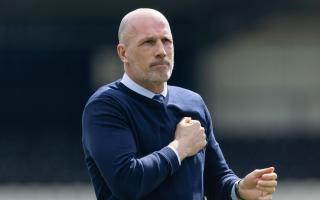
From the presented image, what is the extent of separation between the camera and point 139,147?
143 inches

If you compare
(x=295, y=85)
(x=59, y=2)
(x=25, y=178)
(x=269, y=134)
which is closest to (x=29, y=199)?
(x=25, y=178)

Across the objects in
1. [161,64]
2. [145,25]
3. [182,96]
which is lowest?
[182,96]

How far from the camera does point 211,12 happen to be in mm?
16531

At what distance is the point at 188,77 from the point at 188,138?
49.0 ft

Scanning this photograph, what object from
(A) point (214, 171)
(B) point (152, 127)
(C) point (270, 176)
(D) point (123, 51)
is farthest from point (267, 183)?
(D) point (123, 51)

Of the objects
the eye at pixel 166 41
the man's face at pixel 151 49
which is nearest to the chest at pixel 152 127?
the man's face at pixel 151 49

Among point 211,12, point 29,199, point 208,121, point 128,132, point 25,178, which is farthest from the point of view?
point 211,12

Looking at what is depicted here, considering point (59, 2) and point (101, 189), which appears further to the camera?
point (59, 2)

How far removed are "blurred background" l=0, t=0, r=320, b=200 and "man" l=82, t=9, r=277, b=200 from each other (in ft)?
30.8

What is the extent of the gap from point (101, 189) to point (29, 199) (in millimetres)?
8458

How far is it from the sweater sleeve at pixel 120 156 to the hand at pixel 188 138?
0.06 m

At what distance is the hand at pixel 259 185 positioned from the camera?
3.66 m

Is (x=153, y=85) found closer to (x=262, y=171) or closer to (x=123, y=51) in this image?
(x=123, y=51)

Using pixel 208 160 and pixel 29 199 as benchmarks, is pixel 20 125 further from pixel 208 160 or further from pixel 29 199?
pixel 208 160
